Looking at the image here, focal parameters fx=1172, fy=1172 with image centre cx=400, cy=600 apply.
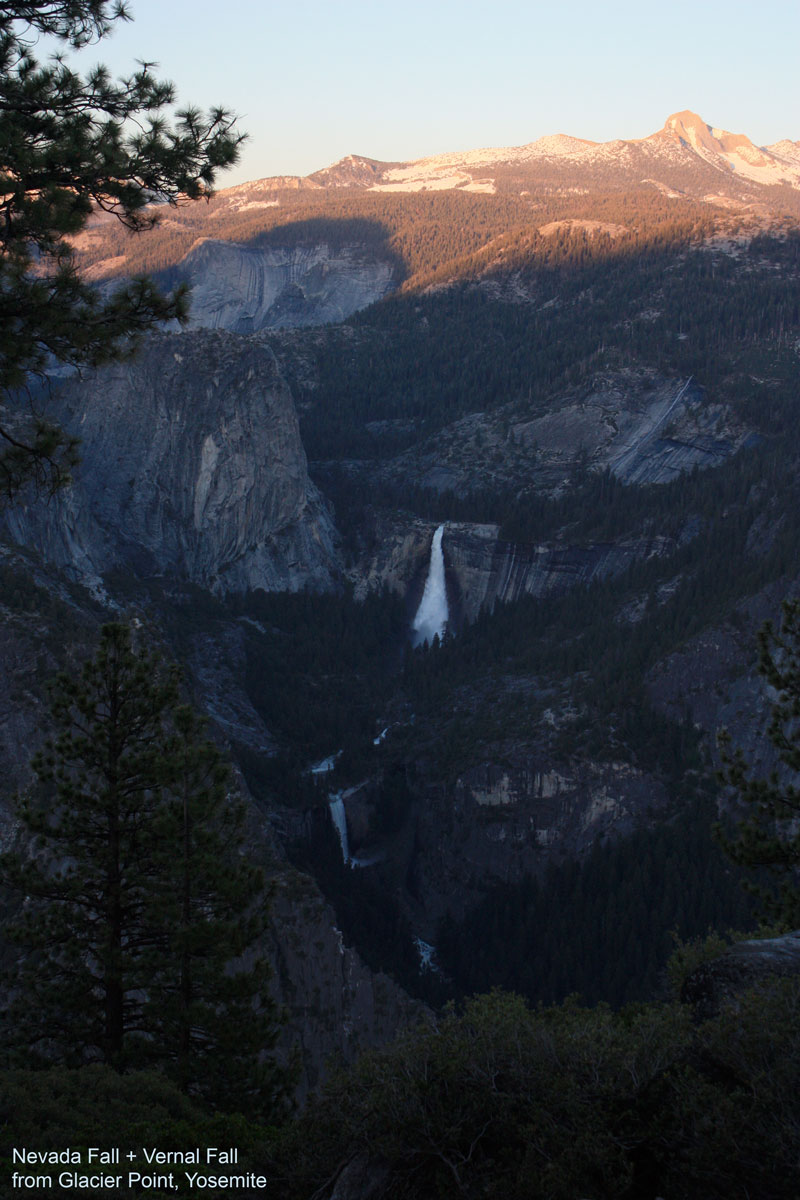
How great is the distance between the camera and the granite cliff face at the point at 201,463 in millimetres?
128125

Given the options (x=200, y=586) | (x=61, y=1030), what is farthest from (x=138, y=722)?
(x=200, y=586)

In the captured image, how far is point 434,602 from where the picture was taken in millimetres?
Answer: 130625

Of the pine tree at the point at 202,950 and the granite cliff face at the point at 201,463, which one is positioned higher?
the granite cliff face at the point at 201,463

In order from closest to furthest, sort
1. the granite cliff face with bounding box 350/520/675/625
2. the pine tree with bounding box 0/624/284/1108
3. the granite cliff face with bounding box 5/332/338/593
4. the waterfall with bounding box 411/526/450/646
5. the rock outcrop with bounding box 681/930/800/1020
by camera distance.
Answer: the rock outcrop with bounding box 681/930/800/1020
the pine tree with bounding box 0/624/284/1108
the granite cliff face with bounding box 350/520/675/625
the granite cliff face with bounding box 5/332/338/593
the waterfall with bounding box 411/526/450/646

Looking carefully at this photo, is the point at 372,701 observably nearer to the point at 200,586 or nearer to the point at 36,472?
the point at 200,586

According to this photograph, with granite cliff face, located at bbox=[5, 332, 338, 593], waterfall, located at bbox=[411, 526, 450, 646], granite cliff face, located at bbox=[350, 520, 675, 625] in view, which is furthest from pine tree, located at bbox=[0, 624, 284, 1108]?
waterfall, located at bbox=[411, 526, 450, 646]

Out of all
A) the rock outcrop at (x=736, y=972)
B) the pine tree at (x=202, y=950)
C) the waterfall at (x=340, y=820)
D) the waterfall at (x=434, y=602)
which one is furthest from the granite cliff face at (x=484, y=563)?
the rock outcrop at (x=736, y=972)

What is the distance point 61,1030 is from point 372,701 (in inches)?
3444

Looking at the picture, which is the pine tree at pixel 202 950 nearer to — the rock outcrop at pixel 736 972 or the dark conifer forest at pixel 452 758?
the dark conifer forest at pixel 452 758

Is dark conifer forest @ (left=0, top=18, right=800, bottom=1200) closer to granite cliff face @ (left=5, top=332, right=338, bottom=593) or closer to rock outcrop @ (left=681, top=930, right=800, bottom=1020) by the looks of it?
rock outcrop @ (left=681, top=930, right=800, bottom=1020)

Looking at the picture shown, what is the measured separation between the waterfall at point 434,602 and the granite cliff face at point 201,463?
40.5 feet

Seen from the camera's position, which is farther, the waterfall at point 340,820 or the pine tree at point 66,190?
the waterfall at point 340,820

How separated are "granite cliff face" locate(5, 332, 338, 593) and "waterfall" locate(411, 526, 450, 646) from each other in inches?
486

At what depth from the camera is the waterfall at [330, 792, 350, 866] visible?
9200 cm
